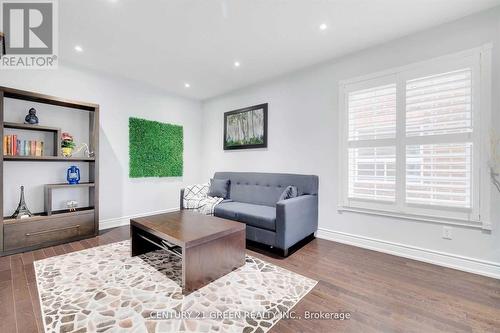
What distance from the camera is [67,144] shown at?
3217 mm

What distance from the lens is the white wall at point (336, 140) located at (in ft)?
7.40

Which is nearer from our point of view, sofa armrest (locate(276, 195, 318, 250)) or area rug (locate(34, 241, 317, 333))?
area rug (locate(34, 241, 317, 333))

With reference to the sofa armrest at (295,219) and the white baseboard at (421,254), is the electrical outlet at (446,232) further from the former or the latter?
the sofa armrest at (295,219)

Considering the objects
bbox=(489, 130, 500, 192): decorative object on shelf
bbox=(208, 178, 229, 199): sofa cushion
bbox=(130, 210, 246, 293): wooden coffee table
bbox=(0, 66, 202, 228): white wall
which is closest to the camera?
bbox=(130, 210, 246, 293): wooden coffee table

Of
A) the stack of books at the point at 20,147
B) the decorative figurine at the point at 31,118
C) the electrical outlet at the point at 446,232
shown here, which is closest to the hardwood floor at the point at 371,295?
the electrical outlet at the point at 446,232

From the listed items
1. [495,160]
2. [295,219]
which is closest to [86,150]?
[295,219]

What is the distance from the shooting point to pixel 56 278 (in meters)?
2.11

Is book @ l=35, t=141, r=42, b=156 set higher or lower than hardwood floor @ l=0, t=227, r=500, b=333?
higher

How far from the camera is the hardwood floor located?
1536 millimetres

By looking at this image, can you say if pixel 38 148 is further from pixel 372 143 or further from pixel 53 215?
pixel 372 143

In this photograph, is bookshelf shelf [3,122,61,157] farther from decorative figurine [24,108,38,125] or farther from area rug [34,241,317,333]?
area rug [34,241,317,333]
